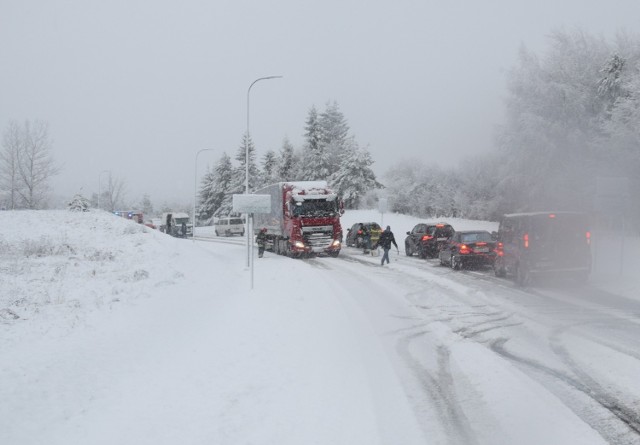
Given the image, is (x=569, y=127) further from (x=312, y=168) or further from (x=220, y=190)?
(x=220, y=190)

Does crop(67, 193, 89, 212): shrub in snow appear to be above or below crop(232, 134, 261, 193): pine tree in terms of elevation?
below

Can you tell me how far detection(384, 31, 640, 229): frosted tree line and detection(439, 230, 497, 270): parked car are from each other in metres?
11.4

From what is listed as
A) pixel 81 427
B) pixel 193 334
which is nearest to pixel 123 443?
pixel 81 427

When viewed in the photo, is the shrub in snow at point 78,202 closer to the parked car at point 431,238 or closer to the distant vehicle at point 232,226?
the distant vehicle at point 232,226

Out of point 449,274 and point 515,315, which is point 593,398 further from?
point 449,274

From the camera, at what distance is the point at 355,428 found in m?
5.28

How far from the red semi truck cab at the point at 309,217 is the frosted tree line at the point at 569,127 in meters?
13.5

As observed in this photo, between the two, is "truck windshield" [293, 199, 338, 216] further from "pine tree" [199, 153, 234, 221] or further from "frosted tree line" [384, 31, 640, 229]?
"pine tree" [199, 153, 234, 221]

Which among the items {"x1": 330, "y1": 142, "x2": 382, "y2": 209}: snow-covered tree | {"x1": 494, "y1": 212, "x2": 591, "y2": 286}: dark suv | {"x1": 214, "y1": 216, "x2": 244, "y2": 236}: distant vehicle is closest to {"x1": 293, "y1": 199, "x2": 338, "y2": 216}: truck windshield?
{"x1": 494, "y1": 212, "x2": 591, "y2": 286}: dark suv

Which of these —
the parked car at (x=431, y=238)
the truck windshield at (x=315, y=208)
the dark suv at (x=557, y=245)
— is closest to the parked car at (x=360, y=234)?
the parked car at (x=431, y=238)

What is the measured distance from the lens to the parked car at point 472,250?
21.1 m

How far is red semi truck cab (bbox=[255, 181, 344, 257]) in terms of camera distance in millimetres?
26859

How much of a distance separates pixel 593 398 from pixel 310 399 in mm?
3292

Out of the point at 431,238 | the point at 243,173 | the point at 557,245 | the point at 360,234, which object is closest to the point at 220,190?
the point at 243,173
